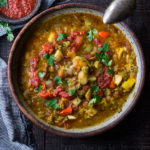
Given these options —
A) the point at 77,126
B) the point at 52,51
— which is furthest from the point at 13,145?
the point at 52,51

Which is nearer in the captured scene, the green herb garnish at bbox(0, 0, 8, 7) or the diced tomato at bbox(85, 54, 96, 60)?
the diced tomato at bbox(85, 54, 96, 60)

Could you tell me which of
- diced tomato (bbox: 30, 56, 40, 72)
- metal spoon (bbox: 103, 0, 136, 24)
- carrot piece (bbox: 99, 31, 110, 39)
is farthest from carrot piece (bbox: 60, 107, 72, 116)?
metal spoon (bbox: 103, 0, 136, 24)

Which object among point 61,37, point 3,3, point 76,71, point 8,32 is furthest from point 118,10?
point 3,3

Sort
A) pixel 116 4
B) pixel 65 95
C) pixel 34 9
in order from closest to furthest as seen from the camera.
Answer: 1. pixel 116 4
2. pixel 65 95
3. pixel 34 9

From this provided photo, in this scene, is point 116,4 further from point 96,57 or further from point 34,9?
point 34,9

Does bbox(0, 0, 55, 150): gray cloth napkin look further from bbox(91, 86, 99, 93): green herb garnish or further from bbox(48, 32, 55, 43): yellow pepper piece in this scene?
bbox(91, 86, 99, 93): green herb garnish

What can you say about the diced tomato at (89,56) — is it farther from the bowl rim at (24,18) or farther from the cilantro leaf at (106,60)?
the bowl rim at (24,18)

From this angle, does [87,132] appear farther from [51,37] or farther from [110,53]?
[51,37]
